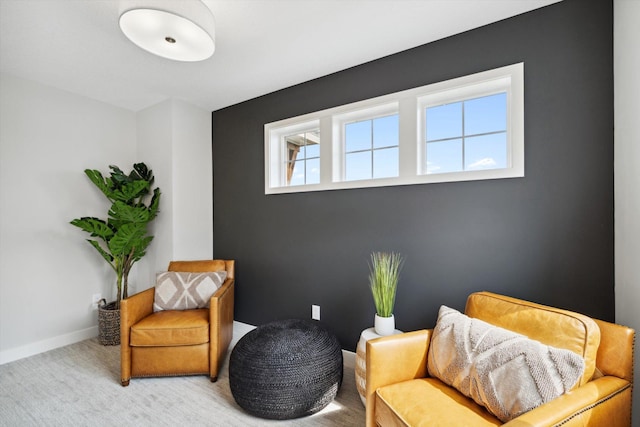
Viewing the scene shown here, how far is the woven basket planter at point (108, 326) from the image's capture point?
274 cm

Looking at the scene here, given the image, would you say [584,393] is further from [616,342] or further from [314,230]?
[314,230]

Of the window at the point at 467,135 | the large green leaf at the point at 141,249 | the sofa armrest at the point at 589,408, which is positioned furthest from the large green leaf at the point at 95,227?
the sofa armrest at the point at 589,408

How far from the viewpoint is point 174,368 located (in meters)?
2.11

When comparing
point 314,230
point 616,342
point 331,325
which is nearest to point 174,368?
point 331,325

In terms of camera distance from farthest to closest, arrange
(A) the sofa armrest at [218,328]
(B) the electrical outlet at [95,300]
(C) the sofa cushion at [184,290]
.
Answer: (B) the electrical outlet at [95,300], (C) the sofa cushion at [184,290], (A) the sofa armrest at [218,328]

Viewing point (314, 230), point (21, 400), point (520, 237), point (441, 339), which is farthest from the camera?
point (314, 230)

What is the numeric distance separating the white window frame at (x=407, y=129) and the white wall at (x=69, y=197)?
933 mm

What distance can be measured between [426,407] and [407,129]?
173 cm

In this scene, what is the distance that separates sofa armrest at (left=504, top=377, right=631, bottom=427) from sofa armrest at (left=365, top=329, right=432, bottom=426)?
522 millimetres

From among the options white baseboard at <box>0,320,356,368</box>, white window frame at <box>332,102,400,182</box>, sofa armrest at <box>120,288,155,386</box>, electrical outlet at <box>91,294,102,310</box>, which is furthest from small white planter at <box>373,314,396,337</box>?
electrical outlet at <box>91,294,102,310</box>

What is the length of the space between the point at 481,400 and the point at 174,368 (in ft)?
6.41

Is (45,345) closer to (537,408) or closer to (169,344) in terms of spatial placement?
(169,344)

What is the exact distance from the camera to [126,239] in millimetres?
2701

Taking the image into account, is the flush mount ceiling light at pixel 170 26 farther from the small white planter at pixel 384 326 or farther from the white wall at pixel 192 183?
the small white planter at pixel 384 326
